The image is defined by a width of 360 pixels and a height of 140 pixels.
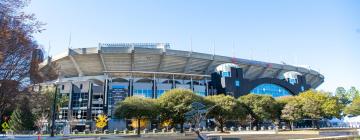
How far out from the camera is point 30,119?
8031 centimetres

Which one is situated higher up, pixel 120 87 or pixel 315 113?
pixel 120 87

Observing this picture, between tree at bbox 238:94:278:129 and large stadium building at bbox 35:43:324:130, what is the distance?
27675 millimetres

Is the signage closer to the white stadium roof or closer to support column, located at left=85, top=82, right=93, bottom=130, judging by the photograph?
support column, located at left=85, top=82, right=93, bottom=130

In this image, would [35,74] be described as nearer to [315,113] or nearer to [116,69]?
[315,113]

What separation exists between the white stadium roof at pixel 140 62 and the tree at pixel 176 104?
115 ft

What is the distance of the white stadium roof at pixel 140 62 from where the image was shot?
3615 inches

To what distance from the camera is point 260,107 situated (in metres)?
71.9

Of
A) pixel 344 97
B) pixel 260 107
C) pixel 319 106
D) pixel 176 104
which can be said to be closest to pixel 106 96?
pixel 176 104

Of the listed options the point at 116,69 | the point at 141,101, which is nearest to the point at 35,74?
the point at 141,101

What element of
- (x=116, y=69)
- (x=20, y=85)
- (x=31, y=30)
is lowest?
(x=20, y=85)

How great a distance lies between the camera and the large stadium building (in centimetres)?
9088

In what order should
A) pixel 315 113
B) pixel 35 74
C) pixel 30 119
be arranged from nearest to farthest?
pixel 35 74 → pixel 315 113 → pixel 30 119

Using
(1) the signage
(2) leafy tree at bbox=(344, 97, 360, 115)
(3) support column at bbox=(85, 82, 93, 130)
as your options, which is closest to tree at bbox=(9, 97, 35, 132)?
(3) support column at bbox=(85, 82, 93, 130)

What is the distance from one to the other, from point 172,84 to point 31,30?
3311 inches
